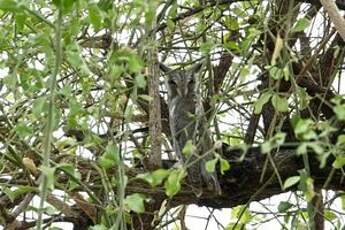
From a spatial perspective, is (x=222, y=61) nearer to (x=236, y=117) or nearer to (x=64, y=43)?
(x=236, y=117)

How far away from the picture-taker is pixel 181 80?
2.06 metres

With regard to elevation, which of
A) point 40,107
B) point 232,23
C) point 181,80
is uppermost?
point 232,23

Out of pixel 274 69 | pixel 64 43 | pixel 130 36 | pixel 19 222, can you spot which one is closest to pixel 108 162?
pixel 64 43

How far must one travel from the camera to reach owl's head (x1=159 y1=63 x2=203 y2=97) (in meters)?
2.01

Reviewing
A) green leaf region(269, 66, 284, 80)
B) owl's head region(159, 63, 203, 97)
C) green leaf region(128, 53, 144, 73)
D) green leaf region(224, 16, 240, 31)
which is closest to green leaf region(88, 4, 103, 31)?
green leaf region(128, 53, 144, 73)

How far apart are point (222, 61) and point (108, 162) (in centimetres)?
82

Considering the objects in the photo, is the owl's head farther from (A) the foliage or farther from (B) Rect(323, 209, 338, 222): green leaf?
(B) Rect(323, 209, 338, 222): green leaf

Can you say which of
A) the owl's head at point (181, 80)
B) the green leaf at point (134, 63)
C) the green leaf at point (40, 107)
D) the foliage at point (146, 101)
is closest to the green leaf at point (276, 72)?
the foliage at point (146, 101)

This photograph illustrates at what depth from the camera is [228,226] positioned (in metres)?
2.19

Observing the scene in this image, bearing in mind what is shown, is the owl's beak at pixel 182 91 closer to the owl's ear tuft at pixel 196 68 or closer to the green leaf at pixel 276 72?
the owl's ear tuft at pixel 196 68

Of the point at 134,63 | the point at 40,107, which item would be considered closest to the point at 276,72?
the point at 134,63

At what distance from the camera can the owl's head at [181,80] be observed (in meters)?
2.01

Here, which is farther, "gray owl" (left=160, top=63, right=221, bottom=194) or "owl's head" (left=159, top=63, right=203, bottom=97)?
"owl's head" (left=159, top=63, right=203, bottom=97)

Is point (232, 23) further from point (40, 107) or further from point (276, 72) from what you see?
point (40, 107)
